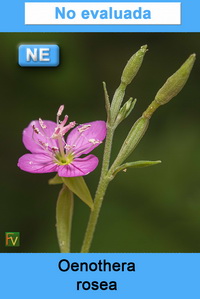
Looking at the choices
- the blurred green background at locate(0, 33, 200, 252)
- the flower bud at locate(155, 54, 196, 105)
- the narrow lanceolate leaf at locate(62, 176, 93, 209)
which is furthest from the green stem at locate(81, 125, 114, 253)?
the blurred green background at locate(0, 33, 200, 252)

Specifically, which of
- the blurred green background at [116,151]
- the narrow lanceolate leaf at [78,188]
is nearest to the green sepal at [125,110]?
the narrow lanceolate leaf at [78,188]

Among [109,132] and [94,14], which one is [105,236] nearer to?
[109,132]

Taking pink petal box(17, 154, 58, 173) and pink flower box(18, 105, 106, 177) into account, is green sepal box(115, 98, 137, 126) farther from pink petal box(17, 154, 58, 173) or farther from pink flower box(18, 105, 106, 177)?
pink petal box(17, 154, 58, 173)

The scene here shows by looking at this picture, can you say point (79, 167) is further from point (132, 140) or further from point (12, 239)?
point (12, 239)

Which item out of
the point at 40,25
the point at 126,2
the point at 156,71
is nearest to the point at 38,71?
the point at 40,25

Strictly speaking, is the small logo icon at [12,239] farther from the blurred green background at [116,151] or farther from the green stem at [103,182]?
the green stem at [103,182]
